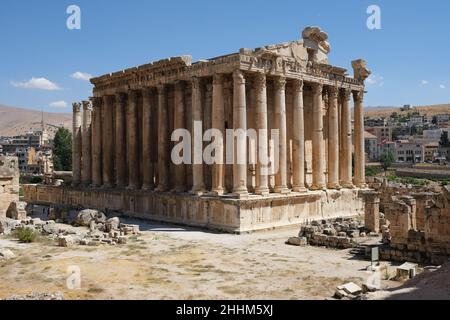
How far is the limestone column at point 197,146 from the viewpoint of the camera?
25.9 meters

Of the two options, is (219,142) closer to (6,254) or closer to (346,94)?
(6,254)

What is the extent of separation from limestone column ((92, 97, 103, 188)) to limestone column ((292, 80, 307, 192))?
15850mm

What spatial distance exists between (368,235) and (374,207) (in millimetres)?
1590

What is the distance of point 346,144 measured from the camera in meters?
32.2

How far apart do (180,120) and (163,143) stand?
1.93m

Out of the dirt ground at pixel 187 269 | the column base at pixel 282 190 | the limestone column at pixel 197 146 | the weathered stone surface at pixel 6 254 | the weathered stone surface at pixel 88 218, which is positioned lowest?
the dirt ground at pixel 187 269

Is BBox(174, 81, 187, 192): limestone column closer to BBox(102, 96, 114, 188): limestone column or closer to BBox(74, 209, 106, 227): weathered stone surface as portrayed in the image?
BBox(74, 209, 106, 227): weathered stone surface

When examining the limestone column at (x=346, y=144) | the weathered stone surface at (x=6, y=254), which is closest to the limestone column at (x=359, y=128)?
the limestone column at (x=346, y=144)

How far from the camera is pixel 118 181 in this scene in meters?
33.3

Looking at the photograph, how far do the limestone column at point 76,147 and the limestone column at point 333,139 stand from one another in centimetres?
2026

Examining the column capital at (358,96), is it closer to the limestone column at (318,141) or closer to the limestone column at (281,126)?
the limestone column at (318,141)

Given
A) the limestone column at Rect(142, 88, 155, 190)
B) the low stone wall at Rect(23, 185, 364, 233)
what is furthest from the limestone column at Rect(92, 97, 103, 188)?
the limestone column at Rect(142, 88, 155, 190)
